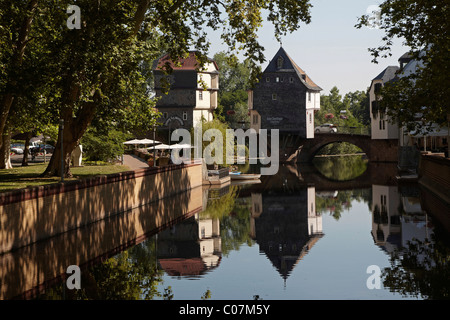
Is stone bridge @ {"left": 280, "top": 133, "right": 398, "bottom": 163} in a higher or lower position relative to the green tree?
lower

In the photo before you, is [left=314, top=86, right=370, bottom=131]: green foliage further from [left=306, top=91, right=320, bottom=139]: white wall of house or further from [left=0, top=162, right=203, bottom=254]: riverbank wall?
[left=0, top=162, right=203, bottom=254]: riverbank wall

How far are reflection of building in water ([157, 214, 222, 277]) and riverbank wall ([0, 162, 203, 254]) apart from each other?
301 cm

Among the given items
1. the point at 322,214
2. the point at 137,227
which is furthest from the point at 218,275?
the point at 322,214

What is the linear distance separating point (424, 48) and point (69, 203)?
56.1ft

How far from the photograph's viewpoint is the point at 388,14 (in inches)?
1221

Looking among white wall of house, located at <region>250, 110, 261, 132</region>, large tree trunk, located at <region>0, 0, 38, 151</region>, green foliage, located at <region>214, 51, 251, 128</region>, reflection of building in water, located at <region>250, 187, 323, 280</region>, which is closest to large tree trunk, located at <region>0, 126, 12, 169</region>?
reflection of building in water, located at <region>250, 187, 323, 280</region>

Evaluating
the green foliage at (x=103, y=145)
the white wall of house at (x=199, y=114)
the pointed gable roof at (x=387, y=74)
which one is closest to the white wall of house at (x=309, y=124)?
the pointed gable roof at (x=387, y=74)

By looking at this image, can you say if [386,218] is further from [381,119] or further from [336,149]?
[336,149]

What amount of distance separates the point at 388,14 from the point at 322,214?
33.2 ft

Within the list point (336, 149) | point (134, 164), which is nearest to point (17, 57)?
point (134, 164)

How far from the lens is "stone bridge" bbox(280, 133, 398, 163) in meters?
95.0

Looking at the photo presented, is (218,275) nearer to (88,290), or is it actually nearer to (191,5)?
(88,290)

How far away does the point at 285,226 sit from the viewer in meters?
30.1

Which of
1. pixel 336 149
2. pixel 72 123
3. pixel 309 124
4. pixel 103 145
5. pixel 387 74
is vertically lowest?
pixel 336 149
